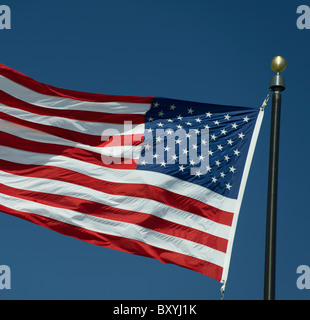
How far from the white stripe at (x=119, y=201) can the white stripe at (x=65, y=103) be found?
148 cm

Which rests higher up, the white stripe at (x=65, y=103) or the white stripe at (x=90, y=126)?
the white stripe at (x=65, y=103)

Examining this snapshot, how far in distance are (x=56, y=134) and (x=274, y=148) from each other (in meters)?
4.88

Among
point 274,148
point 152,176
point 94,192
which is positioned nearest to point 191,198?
point 152,176

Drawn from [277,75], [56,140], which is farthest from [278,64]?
[56,140]

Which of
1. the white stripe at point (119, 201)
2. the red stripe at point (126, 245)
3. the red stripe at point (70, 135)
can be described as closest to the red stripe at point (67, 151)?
the red stripe at point (70, 135)

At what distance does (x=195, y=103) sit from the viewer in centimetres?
1245

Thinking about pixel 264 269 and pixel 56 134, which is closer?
pixel 264 269

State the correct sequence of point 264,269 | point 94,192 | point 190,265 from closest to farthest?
1. point 264,269
2. point 190,265
3. point 94,192

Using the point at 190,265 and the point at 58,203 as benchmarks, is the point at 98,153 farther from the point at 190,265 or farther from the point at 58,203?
the point at 190,265

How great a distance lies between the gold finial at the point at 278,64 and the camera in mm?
10172

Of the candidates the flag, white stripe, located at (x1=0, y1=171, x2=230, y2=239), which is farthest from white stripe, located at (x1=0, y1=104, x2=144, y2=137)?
white stripe, located at (x1=0, y1=171, x2=230, y2=239)

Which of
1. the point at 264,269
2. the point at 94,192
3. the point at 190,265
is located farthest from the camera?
the point at 94,192

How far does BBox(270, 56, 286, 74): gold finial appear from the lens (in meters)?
10.2
